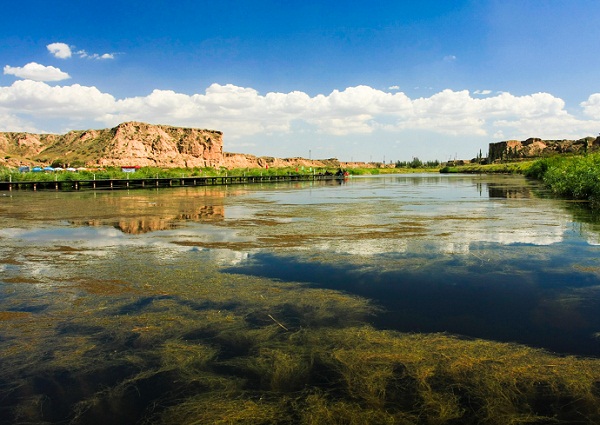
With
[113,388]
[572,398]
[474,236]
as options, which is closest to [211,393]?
[113,388]

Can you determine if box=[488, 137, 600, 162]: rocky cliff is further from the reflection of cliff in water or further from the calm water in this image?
the calm water

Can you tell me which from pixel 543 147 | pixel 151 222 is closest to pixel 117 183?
pixel 151 222

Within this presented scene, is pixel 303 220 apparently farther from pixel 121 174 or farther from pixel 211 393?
pixel 121 174

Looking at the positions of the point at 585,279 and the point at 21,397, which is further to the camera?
the point at 585,279

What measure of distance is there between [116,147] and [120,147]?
102 centimetres

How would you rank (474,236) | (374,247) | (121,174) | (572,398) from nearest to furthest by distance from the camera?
(572,398)
(374,247)
(474,236)
(121,174)

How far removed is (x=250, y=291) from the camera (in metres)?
7.02

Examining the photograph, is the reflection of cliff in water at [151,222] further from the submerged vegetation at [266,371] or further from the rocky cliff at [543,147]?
the rocky cliff at [543,147]

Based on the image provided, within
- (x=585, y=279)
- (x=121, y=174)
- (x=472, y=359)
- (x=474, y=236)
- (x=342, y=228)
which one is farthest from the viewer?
(x=121, y=174)

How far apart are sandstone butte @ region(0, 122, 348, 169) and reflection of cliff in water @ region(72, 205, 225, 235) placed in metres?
93.2

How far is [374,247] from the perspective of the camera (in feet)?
35.1

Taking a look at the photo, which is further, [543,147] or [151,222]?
[543,147]

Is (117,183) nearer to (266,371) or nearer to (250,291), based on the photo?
(250,291)

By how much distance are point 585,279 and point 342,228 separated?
761cm
